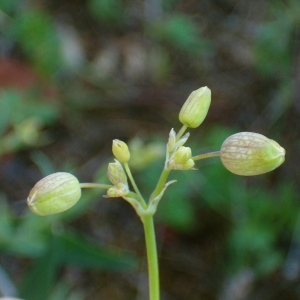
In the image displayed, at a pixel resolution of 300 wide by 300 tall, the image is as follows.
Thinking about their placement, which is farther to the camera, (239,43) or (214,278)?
(239,43)

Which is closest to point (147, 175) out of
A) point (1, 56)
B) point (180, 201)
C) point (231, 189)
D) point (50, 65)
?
point (180, 201)

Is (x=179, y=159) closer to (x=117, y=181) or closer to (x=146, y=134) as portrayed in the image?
(x=117, y=181)

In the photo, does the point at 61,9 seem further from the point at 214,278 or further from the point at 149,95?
the point at 214,278

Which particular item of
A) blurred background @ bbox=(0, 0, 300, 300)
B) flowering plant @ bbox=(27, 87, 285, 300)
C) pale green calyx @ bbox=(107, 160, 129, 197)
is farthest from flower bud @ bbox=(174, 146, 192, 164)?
blurred background @ bbox=(0, 0, 300, 300)

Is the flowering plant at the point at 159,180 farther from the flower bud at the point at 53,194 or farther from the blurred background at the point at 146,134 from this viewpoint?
the blurred background at the point at 146,134

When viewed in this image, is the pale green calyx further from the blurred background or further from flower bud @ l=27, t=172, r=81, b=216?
the blurred background
